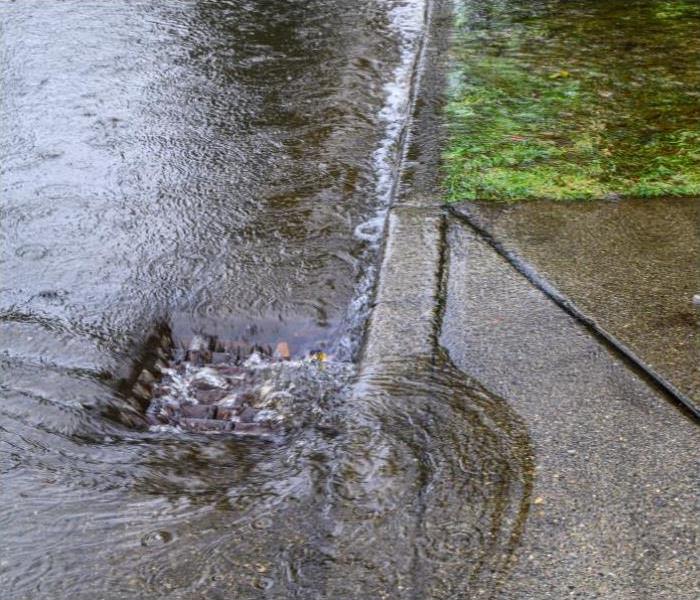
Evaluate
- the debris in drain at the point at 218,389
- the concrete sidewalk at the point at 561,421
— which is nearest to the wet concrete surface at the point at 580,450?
the concrete sidewalk at the point at 561,421

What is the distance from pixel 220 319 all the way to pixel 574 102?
117 inches

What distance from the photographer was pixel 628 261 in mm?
4289

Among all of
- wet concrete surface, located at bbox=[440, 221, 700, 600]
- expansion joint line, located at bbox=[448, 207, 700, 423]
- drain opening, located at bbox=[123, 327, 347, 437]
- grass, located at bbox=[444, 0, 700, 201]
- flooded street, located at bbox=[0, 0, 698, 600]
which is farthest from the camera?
grass, located at bbox=[444, 0, 700, 201]

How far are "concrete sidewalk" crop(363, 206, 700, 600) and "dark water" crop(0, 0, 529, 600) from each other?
0.10m

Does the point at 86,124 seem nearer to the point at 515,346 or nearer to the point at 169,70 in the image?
the point at 169,70

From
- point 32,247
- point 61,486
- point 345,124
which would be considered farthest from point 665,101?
point 61,486

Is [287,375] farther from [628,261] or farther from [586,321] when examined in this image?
[628,261]

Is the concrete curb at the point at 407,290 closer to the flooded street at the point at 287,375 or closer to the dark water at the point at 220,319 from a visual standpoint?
the flooded street at the point at 287,375

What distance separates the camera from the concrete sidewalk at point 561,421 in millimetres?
2673

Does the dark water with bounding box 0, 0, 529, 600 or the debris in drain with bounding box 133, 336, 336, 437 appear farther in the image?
the debris in drain with bounding box 133, 336, 336, 437

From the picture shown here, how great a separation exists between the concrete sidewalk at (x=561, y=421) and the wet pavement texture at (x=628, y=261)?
14cm

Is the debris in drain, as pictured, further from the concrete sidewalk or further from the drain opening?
the concrete sidewalk

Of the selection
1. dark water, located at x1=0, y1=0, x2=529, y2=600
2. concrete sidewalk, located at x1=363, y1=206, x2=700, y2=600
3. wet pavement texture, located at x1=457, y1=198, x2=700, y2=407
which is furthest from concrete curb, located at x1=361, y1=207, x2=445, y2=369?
wet pavement texture, located at x1=457, y1=198, x2=700, y2=407

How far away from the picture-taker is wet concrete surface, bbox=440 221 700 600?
8.72 feet
